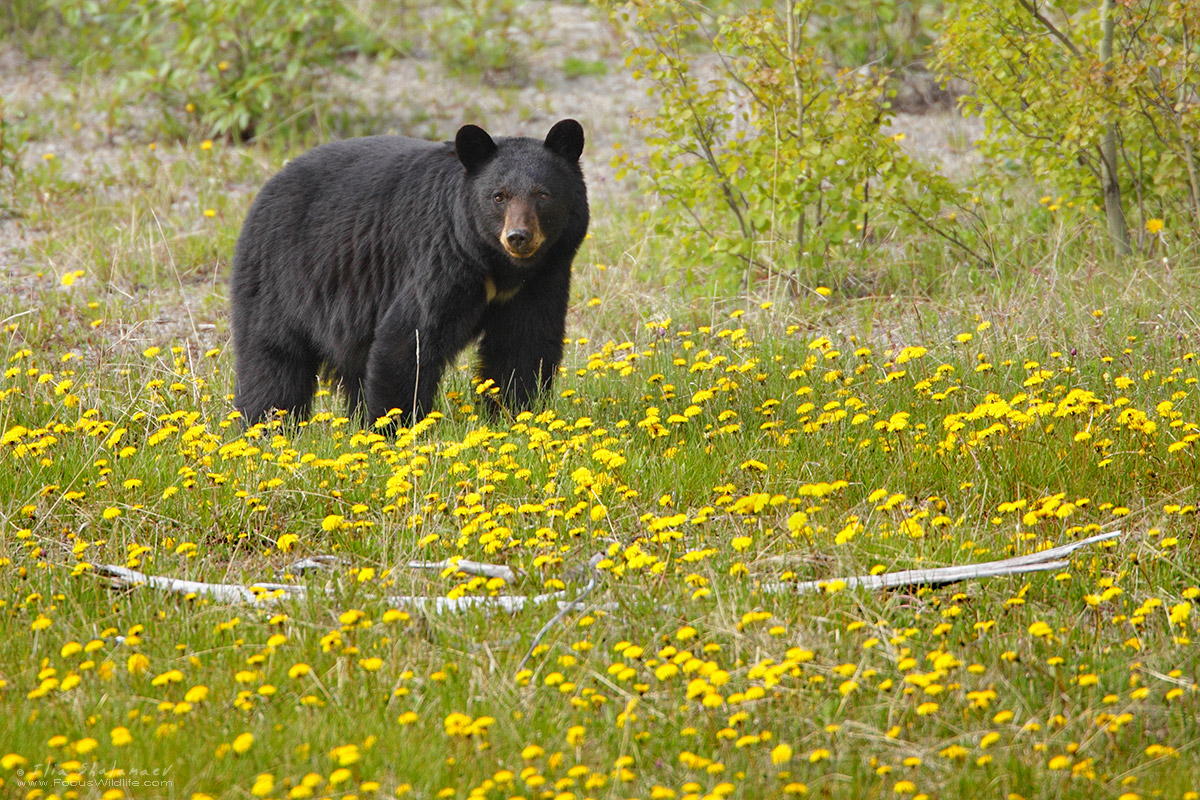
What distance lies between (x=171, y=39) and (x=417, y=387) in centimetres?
732

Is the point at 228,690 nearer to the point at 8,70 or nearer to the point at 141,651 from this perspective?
the point at 141,651

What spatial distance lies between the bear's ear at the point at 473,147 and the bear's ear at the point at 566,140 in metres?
0.25

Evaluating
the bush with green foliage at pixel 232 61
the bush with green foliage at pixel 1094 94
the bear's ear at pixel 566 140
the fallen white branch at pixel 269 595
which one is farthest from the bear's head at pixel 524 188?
the bush with green foliage at pixel 232 61

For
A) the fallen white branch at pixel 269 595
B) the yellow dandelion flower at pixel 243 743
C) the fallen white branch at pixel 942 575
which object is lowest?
the fallen white branch at pixel 269 595

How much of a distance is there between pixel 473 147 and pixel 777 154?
1.83 meters

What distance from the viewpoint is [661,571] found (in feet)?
11.1

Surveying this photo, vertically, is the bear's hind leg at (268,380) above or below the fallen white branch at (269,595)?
below

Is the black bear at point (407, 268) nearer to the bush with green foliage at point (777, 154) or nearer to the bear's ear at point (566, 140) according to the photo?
the bear's ear at point (566, 140)

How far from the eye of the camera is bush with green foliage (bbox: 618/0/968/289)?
625 cm

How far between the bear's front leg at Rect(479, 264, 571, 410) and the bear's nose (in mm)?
386

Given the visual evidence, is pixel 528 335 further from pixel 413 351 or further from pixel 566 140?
pixel 566 140

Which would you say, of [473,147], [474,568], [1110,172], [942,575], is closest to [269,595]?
[474,568]

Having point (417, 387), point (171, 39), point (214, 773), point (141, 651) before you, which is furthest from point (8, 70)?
point (214, 773)

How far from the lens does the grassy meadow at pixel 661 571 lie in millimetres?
2611
